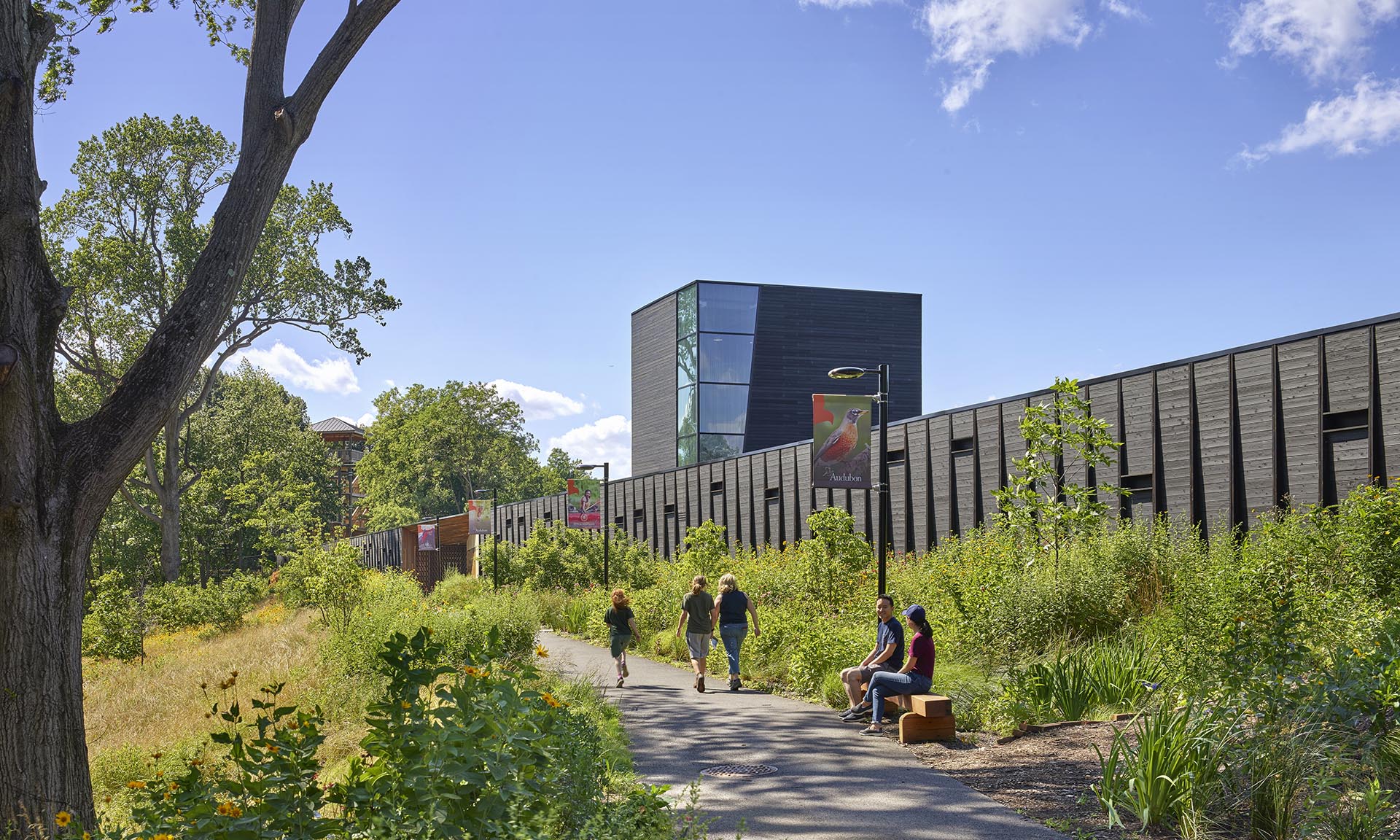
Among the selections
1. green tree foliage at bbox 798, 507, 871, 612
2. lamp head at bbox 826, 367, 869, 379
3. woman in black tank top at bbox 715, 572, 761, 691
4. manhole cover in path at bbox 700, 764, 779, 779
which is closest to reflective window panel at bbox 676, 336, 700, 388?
green tree foliage at bbox 798, 507, 871, 612

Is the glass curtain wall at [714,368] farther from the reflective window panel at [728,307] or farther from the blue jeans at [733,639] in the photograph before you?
the blue jeans at [733,639]

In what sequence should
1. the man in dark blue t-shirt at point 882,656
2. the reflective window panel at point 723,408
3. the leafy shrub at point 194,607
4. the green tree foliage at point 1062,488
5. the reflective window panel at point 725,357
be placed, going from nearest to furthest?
the man in dark blue t-shirt at point 882,656 < the green tree foliage at point 1062,488 < the leafy shrub at point 194,607 < the reflective window panel at point 723,408 < the reflective window panel at point 725,357

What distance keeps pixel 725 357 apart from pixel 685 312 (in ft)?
8.69

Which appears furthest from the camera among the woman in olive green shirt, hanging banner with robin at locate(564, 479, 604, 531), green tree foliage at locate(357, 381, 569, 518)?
green tree foliage at locate(357, 381, 569, 518)

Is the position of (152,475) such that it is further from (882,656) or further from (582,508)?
(882,656)

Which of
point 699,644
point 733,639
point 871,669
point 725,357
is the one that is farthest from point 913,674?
point 725,357

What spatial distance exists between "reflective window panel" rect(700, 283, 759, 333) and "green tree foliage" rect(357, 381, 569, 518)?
125 feet

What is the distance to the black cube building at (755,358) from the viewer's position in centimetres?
4375

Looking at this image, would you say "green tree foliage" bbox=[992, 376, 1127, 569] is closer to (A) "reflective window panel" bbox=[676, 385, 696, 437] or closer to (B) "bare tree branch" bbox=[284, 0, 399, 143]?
(B) "bare tree branch" bbox=[284, 0, 399, 143]

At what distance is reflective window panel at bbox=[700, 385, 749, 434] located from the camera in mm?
43469

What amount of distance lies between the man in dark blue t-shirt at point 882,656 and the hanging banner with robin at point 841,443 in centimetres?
377

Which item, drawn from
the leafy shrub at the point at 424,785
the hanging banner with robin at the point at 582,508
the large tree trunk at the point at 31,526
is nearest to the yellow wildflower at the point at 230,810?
the leafy shrub at the point at 424,785

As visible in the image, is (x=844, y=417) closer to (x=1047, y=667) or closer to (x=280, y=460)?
(x=1047, y=667)

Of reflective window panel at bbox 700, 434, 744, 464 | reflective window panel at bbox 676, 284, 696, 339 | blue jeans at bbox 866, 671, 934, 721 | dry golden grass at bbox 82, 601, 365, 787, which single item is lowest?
dry golden grass at bbox 82, 601, 365, 787
